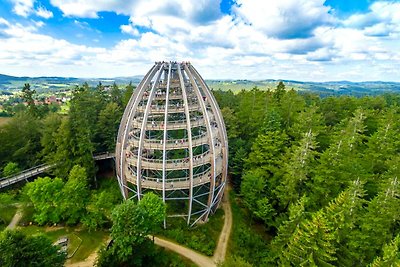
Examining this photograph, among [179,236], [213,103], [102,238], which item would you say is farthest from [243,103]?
[102,238]

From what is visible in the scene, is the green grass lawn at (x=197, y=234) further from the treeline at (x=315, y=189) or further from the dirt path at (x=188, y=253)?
the treeline at (x=315, y=189)

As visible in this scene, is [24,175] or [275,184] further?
[24,175]

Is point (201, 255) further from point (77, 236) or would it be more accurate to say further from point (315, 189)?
point (315, 189)

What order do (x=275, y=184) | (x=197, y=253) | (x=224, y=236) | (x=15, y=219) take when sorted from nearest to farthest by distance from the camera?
(x=197, y=253) < (x=15, y=219) < (x=224, y=236) < (x=275, y=184)

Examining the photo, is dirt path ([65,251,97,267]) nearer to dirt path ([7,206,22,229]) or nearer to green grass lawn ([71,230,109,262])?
green grass lawn ([71,230,109,262])

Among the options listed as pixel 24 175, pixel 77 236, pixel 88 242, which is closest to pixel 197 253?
pixel 88 242

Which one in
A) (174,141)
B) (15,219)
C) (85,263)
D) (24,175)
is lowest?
(85,263)

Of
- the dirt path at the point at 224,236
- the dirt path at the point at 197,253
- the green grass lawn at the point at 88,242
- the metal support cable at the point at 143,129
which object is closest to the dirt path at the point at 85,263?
the dirt path at the point at 197,253
